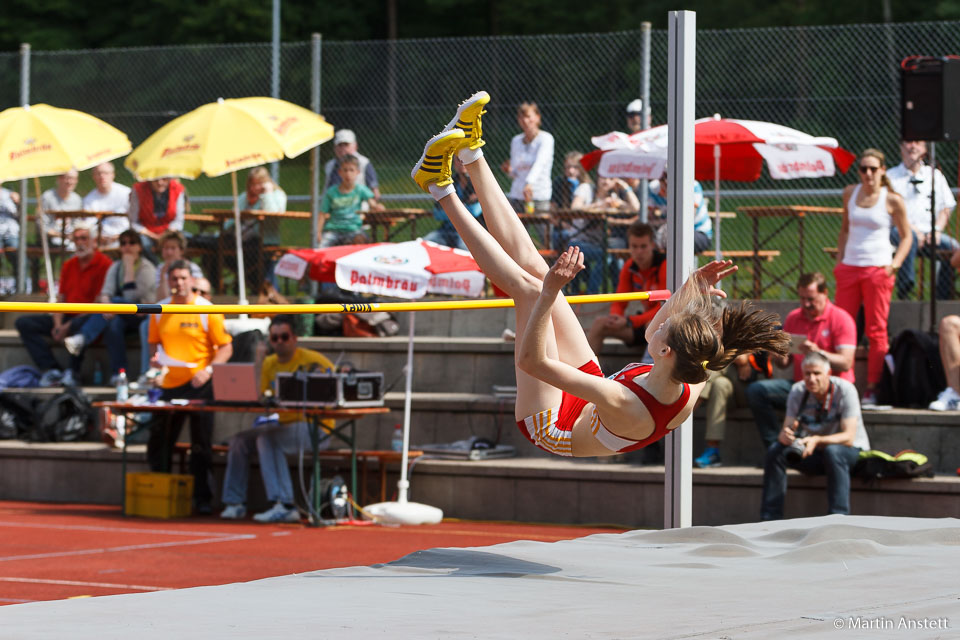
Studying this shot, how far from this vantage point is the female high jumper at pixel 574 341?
487 cm

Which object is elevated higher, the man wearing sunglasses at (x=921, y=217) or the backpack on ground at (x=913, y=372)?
the man wearing sunglasses at (x=921, y=217)

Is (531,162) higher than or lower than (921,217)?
higher

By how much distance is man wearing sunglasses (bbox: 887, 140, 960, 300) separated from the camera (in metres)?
10.4

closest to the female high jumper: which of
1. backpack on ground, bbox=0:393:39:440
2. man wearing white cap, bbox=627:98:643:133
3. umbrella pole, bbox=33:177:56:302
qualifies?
man wearing white cap, bbox=627:98:643:133

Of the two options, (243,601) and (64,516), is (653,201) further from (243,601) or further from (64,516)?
(243,601)

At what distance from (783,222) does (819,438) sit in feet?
12.2

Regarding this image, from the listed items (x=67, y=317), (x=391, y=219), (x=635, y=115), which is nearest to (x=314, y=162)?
(x=391, y=219)

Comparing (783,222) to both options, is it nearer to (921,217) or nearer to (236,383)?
(921,217)

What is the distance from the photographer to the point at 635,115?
11.4 meters

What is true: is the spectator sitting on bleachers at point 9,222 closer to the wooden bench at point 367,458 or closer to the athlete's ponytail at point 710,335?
the wooden bench at point 367,458

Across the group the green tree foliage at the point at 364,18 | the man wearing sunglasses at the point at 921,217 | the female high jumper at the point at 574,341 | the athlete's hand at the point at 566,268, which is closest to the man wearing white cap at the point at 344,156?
the man wearing sunglasses at the point at 921,217

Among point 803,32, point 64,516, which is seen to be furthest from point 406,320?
point 803,32

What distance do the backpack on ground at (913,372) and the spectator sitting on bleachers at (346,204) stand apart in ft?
15.3

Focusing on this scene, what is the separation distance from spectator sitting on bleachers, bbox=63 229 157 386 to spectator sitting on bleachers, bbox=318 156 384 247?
1517 mm
